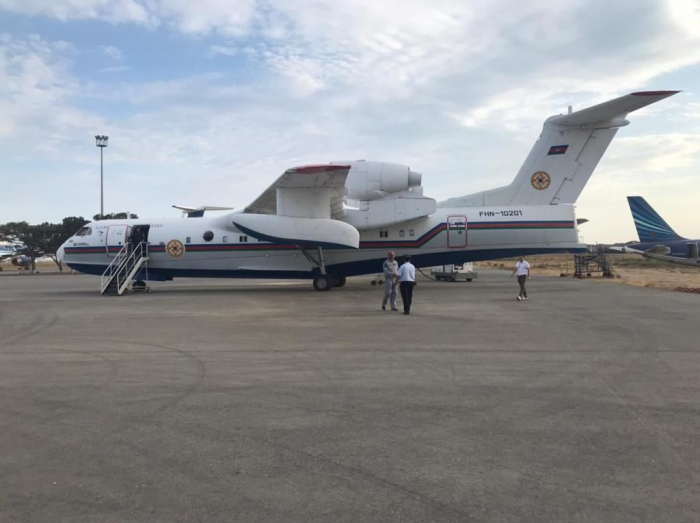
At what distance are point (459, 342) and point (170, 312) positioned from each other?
7519 mm

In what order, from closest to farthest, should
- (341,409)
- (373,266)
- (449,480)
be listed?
(449,480)
(341,409)
(373,266)

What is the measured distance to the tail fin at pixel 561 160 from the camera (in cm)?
1798

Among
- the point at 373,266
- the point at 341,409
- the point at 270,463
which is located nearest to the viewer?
the point at 270,463

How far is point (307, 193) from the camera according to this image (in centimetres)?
1706

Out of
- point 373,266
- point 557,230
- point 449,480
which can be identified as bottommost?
point 449,480

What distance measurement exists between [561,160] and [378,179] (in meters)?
6.68

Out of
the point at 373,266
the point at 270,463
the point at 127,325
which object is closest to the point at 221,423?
the point at 270,463

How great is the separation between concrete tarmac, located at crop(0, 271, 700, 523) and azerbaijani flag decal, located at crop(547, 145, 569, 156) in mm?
10783

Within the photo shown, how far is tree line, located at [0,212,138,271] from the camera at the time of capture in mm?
47469

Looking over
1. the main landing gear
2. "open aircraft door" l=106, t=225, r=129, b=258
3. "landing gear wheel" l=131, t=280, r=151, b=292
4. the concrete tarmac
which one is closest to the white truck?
the main landing gear

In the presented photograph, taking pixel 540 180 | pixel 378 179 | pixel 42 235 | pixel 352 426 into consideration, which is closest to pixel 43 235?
pixel 42 235

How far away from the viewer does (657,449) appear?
149 inches

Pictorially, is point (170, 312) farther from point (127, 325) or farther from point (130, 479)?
point (130, 479)

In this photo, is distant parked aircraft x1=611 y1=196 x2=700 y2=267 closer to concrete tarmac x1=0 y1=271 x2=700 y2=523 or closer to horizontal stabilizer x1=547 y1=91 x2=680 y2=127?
horizontal stabilizer x1=547 y1=91 x2=680 y2=127
